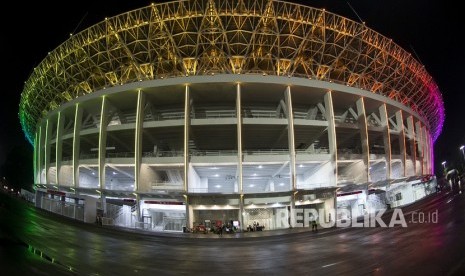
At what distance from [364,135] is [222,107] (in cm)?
1906

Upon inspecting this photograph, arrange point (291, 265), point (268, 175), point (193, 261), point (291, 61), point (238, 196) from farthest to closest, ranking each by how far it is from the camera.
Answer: point (268, 175) → point (291, 61) → point (238, 196) → point (193, 261) → point (291, 265)

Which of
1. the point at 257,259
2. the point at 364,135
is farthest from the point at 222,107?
the point at 257,259

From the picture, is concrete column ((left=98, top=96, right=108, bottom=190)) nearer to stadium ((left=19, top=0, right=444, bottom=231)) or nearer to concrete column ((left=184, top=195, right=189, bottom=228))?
stadium ((left=19, top=0, right=444, bottom=231))

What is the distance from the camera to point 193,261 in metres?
16.3

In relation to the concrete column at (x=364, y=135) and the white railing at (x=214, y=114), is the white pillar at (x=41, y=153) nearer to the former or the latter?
the white railing at (x=214, y=114)

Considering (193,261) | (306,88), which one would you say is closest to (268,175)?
(306,88)

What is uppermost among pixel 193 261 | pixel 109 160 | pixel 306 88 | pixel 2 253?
pixel 306 88

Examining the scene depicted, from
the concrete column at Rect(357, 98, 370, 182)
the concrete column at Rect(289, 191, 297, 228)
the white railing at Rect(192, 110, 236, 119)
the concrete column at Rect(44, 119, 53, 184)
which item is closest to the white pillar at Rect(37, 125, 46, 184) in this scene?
the concrete column at Rect(44, 119, 53, 184)

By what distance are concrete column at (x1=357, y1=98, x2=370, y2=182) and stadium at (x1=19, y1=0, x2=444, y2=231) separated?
0.17 m

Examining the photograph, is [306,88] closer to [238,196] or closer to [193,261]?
[238,196]

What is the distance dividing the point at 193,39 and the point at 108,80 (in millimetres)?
13434

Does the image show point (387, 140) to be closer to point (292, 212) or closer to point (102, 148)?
point (292, 212)

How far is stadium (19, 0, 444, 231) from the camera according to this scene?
36938 millimetres

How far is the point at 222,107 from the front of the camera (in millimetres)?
44812
